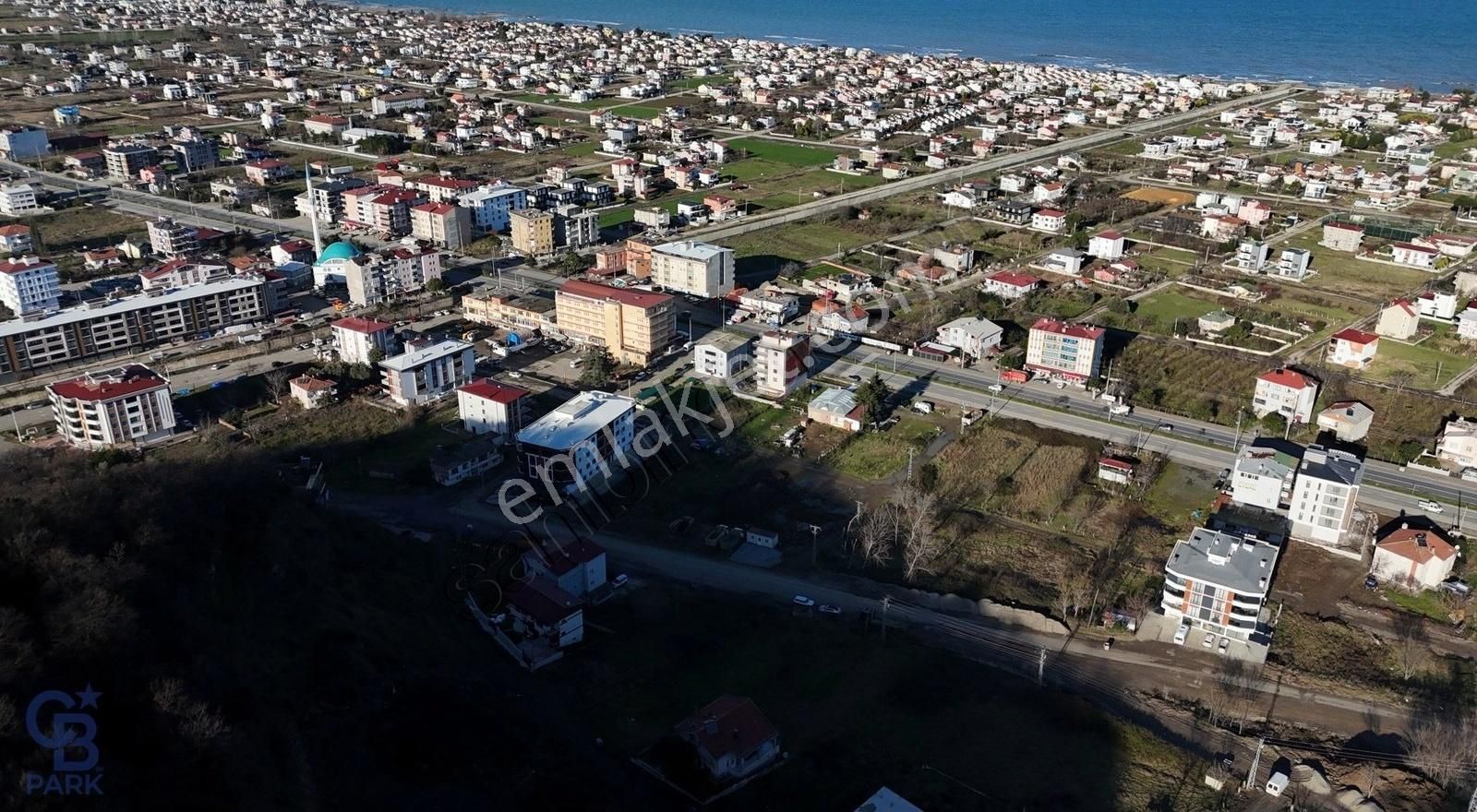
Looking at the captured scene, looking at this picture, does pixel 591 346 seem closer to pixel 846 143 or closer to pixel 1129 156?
pixel 846 143

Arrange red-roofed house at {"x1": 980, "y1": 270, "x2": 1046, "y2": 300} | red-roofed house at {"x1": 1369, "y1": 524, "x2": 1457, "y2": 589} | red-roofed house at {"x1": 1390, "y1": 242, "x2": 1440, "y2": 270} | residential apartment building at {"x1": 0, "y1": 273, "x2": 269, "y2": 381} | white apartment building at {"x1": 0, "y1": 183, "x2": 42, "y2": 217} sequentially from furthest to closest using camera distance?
white apartment building at {"x1": 0, "y1": 183, "x2": 42, "y2": 217}, red-roofed house at {"x1": 1390, "y1": 242, "x2": 1440, "y2": 270}, red-roofed house at {"x1": 980, "y1": 270, "x2": 1046, "y2": 300}, residential apartment building at {"x1": 0, "y1": 273, "x2": 269, "y2": 381}, red-roofed house at {"x1": 1369, "y1": 524, "x2": 1457, "y2": 589}

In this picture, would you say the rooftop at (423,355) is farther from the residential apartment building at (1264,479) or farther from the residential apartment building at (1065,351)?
Answer: the residential apartment building at (1264,479)

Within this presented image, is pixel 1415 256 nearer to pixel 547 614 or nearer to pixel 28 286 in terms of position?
pixel 547 614

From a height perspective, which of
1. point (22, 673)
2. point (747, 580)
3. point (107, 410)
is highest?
point (22, 673)

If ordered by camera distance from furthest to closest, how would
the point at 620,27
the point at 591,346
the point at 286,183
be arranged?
the point at 620,27, the point at 286,183, the point at 591,346

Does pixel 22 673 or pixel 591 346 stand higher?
pixel 22 673

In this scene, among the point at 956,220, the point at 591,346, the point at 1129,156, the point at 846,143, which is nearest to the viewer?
the point at 591,346

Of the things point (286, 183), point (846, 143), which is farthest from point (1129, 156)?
point (286, 183)

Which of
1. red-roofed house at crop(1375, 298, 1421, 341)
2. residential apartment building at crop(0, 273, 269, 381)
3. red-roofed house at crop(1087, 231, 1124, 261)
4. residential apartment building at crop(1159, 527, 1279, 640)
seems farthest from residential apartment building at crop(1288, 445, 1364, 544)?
residential apartment building at crop(0, 273, 269, 381)

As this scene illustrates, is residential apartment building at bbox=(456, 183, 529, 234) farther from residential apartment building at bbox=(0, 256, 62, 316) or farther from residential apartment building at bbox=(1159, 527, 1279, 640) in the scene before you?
residential apartment building at bbox=(1159, 527, 1279, 640)
